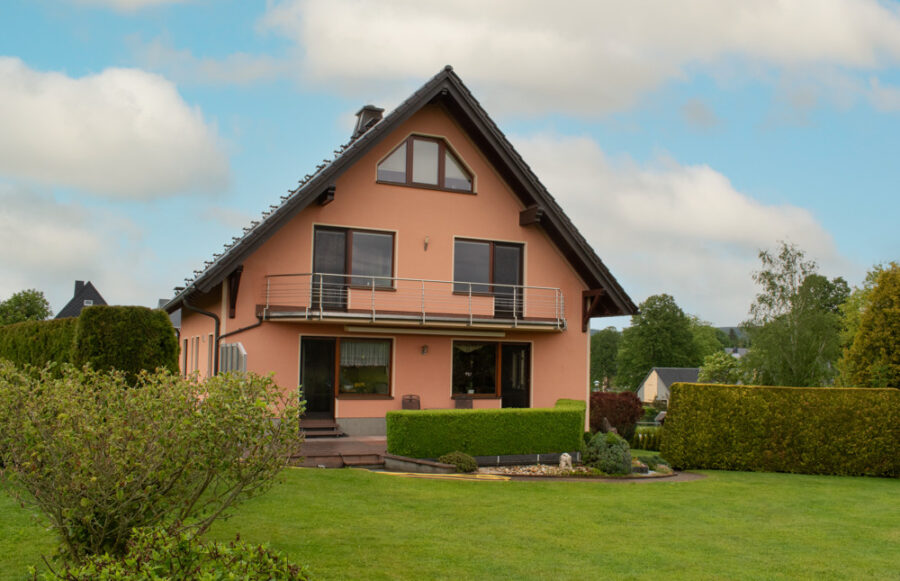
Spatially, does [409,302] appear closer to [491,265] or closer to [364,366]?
[364,366]

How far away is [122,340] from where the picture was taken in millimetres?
13617

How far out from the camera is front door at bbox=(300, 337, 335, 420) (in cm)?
1909

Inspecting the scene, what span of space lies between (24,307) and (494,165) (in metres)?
33.0

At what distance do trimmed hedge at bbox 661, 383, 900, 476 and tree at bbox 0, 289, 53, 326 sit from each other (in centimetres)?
3670

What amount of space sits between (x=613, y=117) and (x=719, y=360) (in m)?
51.4

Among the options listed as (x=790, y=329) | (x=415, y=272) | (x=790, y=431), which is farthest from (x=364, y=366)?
→ (x=790, y=329)

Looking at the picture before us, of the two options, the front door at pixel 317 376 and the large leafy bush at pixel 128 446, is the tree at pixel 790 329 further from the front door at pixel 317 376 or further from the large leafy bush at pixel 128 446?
the large leafy bush at pixel 128 446

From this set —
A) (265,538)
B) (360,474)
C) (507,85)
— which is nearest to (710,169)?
(507,85)

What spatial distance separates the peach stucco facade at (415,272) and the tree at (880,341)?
6898 millimetres

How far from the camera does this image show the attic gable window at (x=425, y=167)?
19.9 metres

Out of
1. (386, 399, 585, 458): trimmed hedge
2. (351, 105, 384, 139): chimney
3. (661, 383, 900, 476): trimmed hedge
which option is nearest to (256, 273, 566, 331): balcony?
(386, 399, 585, 458): trimmed hedge

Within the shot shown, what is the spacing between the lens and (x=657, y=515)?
1090 centimetres

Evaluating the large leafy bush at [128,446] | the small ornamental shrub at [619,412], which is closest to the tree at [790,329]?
the small ornamental shrub at [619,412]

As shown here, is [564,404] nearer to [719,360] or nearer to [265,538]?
[265,538]
